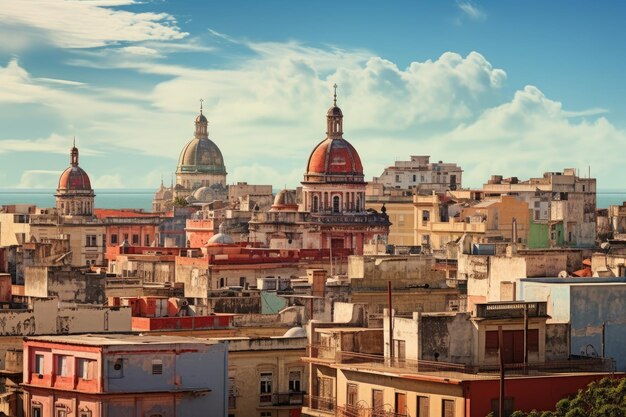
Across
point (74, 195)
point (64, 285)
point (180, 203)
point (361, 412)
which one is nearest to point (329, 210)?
point (74, 195)

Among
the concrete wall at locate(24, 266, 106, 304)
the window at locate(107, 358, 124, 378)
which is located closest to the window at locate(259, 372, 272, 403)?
the window at locate(107, 358, 124, 378)

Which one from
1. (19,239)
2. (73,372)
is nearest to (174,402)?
(73,372)

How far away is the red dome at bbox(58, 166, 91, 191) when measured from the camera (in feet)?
485

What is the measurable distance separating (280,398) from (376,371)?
888 centimetres

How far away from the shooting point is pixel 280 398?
5653 cm

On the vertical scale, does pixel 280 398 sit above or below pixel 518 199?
below

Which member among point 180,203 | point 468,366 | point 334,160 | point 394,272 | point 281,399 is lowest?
point 281,399

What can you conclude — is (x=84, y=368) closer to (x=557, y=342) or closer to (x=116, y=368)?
(x=116, y=368)

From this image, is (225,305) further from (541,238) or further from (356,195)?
(356,195)

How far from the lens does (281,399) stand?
56.5 m

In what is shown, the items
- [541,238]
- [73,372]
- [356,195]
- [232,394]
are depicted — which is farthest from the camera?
[356,195]

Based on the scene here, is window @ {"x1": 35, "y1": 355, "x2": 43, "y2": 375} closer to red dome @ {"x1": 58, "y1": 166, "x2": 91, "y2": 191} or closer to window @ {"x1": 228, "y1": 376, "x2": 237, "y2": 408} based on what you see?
window @ {"x1": 228, "y1": 376, "x2": 237, "y2": 408}

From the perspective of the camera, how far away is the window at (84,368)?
50.9 metres

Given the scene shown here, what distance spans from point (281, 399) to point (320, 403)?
543 centimetres
